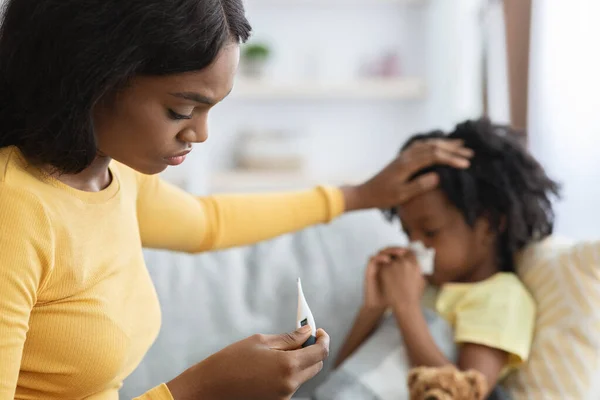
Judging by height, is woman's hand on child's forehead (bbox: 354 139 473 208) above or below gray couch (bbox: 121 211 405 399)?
above

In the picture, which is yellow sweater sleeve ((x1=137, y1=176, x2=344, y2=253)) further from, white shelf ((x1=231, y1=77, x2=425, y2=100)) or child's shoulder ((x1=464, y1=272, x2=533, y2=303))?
white shelf ((x1=231, y1=77, x2=425, y2=100))

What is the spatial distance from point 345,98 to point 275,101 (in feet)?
1.21

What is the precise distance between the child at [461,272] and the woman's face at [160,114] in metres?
0.72

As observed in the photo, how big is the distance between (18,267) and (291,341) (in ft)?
1.05

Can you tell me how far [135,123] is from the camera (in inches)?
34.3

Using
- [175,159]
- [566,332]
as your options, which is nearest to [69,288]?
[175,159]

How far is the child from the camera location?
145 cm

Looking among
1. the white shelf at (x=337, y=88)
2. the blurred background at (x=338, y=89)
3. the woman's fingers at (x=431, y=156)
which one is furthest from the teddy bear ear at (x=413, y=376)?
the white shelf at (x=337, y=88)

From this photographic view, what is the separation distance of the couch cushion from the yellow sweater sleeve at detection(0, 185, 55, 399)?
95 centimetres

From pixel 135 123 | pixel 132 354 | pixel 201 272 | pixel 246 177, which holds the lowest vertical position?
pixel 246 177

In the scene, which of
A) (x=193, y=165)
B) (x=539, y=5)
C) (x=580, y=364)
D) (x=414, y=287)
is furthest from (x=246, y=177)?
(x=580, y=364)

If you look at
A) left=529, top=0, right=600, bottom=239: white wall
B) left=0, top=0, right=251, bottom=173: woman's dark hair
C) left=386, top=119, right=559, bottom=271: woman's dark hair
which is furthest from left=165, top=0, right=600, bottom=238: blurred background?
left=0, top=0, right=251, bottom=173: woman's dark hair

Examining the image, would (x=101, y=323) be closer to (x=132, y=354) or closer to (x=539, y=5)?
(x=132, y=354)

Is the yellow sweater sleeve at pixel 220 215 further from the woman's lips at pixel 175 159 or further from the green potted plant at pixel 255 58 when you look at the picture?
the green potted plant at pixel 255 58
